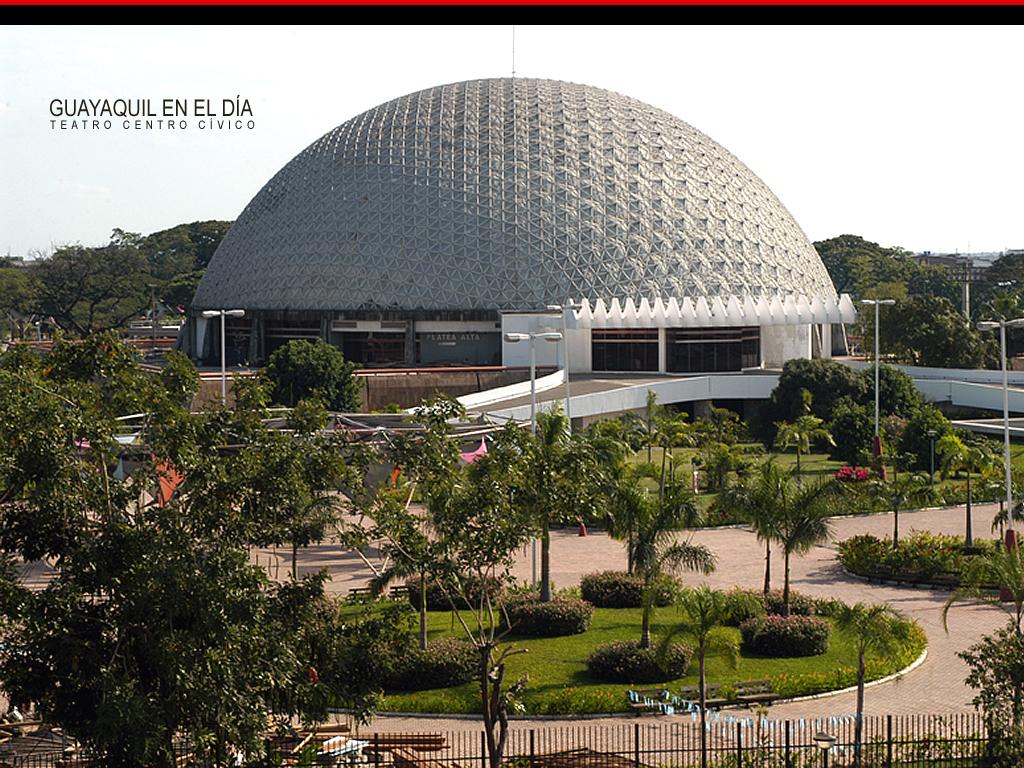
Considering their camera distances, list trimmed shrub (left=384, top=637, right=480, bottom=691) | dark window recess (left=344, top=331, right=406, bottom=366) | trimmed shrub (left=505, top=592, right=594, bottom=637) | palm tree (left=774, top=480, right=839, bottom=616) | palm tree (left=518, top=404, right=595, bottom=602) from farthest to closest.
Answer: dark window recess (left=344, top=331, right=406, bottom=366), palm tree (left=774, top=480, right=839, bottom=616), trimmed shrub (left=505, top=592, right=594, bottom=637), trimmed shrub (left=384, top=637, right=480, bottom=691), palm tree (left=518, top=404, right=595, bottom=602)

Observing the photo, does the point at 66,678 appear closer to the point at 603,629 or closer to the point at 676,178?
the point at 603,629

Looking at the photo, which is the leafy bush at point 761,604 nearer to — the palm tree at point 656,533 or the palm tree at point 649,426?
the palm tree at point 656,533

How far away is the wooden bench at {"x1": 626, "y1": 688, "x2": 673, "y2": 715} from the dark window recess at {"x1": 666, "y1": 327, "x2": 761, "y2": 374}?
45559 mm

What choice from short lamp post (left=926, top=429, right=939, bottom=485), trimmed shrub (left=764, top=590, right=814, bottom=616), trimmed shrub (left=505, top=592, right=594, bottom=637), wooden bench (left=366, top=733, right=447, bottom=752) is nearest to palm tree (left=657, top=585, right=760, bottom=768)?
trimmed shrub (left=505, top=592, right=594, bottom=637)

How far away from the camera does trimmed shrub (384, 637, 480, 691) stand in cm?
2242

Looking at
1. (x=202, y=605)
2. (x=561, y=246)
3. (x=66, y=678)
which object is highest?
(x=561, y=246)

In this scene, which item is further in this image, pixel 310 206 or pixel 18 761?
pixel 310 206

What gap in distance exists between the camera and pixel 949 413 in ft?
196

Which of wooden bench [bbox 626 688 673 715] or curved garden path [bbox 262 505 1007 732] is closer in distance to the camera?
wooden bench [bbox 626 688 673 715]

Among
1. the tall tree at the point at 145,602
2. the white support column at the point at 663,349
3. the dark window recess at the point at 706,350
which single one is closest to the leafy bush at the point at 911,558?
the tall tree at the point at 145,602

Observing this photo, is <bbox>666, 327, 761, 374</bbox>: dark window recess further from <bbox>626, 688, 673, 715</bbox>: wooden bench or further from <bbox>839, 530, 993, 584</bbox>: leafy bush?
<bbox>626, 688, 673, 715</bbox>: wooden bench

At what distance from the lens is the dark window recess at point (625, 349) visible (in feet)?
218

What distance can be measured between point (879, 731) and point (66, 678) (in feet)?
41.0

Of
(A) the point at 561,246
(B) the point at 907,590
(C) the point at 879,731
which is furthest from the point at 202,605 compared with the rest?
(A) the point at 561,246
